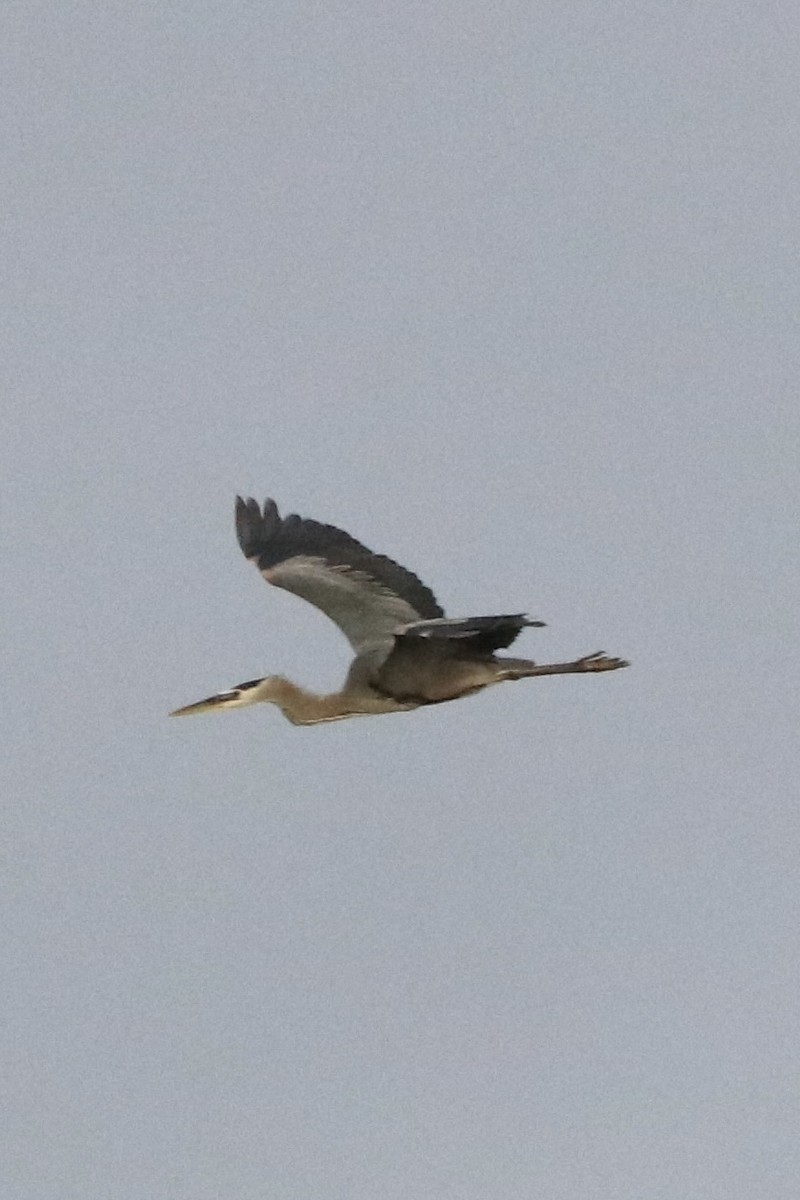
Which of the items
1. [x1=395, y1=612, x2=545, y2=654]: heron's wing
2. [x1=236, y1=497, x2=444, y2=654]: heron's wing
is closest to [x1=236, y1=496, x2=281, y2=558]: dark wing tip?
[x1=236, y1=497, x2=444, y2=654]: heron's wing

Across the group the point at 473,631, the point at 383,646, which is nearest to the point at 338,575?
the point at 383,646

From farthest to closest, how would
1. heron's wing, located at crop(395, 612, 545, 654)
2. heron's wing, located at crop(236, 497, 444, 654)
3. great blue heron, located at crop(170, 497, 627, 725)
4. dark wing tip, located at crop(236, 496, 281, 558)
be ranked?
dark wing tip, located at crop(236, 496, 281, 558) < heron's wing, located at crop(236, 497, 444, 654) < great blue heron, located at crop(170, 497, 627, 725) < heron's wing, located at crop(395, 612, 545, 654)

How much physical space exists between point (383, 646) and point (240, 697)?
1.06 meters

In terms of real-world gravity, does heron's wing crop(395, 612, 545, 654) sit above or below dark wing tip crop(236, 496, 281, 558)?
below

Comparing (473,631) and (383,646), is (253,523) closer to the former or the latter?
(383,646)

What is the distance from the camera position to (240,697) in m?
14.3

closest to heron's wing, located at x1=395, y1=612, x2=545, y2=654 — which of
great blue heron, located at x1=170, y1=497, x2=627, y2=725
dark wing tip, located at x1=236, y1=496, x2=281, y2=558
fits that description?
great blue heron, located at x1=170, y1=497, x2=627, y2=725

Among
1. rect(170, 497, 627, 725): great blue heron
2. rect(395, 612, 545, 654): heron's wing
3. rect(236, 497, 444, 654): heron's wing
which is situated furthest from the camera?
rect(236, 497, 444, 654): heron's wing

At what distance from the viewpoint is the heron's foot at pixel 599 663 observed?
1475cm

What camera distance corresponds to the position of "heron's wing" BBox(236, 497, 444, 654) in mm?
14570

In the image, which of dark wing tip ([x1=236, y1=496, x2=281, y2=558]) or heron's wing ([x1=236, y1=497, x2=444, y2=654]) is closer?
heron's wing ([x1=236, y1=497, x2=444, y2=654])

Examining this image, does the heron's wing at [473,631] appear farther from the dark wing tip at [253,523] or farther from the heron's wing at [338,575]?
the dark wing tip at [253,523]

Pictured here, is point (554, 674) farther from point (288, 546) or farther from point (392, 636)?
point (288, 546)

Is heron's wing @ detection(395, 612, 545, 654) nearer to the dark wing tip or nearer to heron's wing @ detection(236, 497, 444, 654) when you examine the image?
heron's wing @ detection(236, 497, 444, 654)
